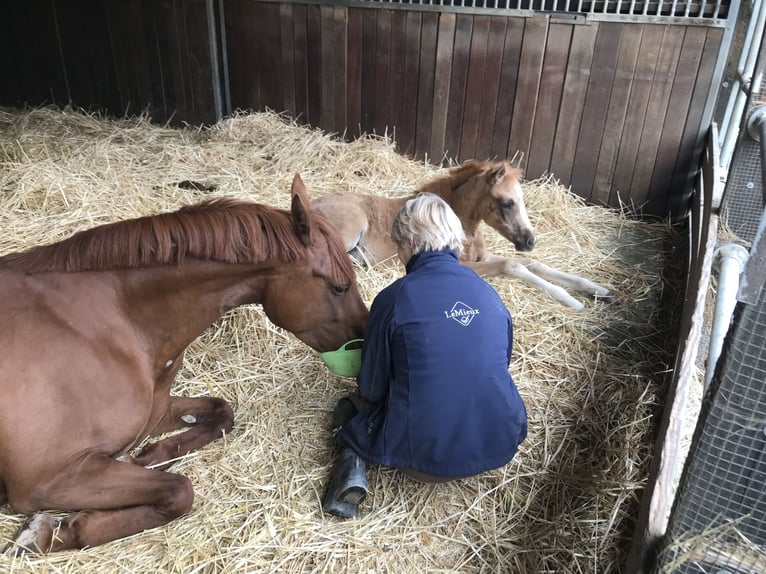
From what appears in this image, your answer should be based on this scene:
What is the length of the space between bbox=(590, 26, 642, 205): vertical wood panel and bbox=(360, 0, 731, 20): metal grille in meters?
0.23

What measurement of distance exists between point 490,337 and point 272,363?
55.8 inches

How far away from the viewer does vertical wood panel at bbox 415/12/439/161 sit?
5359mm

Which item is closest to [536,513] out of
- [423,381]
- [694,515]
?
[423,381]

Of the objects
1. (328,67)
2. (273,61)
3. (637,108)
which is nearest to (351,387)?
(637,108)

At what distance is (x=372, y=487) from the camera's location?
235 centimetres

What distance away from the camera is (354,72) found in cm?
576

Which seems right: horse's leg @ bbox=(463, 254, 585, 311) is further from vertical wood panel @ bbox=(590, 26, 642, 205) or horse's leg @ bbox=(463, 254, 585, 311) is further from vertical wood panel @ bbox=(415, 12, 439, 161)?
vertical wood panel @ bbox=(415, 12, 439, 161)

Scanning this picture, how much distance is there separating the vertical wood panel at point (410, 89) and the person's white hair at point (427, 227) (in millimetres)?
3618

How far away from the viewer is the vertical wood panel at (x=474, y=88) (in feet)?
17.2

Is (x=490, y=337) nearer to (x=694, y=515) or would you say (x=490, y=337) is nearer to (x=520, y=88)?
(x=694, y=515)

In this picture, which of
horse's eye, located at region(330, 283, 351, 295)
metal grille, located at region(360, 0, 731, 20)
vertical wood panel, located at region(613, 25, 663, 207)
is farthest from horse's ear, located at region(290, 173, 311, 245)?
vertical wood panel, located at region(613, 25, 663, 207)

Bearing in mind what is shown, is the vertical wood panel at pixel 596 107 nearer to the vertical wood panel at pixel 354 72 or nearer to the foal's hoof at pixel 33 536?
the vertical wood panel at pixel 354 72

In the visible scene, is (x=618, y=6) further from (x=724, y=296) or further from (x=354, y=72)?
(x=724, y=296)

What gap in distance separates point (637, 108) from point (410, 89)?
213 cm
